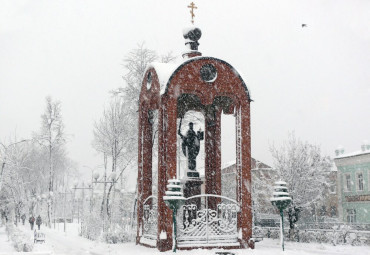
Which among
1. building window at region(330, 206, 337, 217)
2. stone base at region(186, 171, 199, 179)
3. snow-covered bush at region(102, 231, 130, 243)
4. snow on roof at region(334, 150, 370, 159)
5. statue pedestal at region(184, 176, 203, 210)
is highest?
snow on roof at region(334, 150, 370, 159)

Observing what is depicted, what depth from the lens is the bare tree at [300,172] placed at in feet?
97.2

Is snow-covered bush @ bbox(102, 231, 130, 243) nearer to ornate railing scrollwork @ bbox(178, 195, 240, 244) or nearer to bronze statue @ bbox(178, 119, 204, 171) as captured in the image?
ornate railing scrollwork @ bbox(178, 195, 240, 244)

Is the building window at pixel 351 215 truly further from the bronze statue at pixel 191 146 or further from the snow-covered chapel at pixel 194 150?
the bronze statue at pixel 191 146

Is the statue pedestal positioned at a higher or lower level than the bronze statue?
lower

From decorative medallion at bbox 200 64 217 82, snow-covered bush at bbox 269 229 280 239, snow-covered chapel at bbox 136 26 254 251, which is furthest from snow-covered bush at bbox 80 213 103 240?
decorative medallion at bbox 200 64 217 82

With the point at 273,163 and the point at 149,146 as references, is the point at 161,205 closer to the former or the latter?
the point at 149,146

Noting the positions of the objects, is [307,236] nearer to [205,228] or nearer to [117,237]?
[117,237]

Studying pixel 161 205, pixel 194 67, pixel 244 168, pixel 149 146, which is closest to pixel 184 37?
pixel 194 67

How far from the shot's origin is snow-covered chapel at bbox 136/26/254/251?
1374 cm

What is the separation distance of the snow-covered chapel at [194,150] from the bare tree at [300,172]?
1492 centimetres

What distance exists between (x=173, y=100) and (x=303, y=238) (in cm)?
1636

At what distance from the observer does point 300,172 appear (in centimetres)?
3061

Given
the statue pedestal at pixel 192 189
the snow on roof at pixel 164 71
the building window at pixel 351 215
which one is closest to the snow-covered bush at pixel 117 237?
the statue pedestal at pixel 192 189

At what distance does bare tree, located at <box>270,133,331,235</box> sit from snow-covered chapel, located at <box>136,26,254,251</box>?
1492cm
